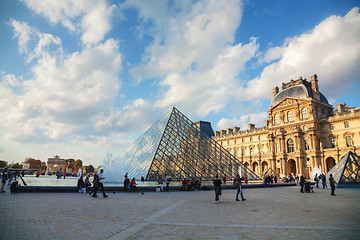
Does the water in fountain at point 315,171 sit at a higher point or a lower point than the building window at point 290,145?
lower

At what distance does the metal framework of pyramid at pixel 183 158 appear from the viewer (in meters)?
21.1

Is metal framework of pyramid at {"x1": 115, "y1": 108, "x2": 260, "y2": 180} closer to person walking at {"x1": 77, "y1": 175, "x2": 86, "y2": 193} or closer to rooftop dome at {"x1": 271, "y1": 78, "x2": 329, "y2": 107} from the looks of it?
person walking at {"x1": 77, "y1": 175, "x2": 86, "y2": 193}

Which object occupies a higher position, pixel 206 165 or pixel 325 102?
pixel 325 102

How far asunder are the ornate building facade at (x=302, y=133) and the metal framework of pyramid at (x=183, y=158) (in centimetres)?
2036

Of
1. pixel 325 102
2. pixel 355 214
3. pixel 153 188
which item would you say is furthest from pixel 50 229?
pixel 325 102

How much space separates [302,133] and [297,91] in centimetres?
936

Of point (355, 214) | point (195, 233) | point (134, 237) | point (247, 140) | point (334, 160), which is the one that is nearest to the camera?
point (134, 237)

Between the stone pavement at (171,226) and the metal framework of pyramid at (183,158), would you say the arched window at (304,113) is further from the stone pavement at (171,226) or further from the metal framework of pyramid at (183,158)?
the stone pavement at (171,226)

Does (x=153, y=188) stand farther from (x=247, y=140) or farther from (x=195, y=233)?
(x=247, y=140)

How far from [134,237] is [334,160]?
1953 inches

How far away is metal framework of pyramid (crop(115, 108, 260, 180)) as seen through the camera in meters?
21.1

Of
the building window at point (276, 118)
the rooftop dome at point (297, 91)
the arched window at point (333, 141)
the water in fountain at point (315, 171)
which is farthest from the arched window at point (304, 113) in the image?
the water in fountain at point (315, 171)

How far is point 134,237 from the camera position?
4.21m

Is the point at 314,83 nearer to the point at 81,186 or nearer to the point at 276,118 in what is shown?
the point at 276,118
